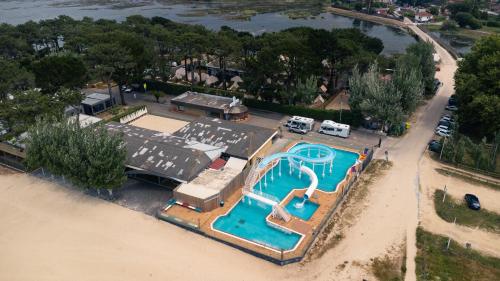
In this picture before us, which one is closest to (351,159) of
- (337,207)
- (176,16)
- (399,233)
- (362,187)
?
(362,187)

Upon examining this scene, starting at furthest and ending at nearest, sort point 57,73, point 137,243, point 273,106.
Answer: point 273,106 < point 57,73 < point 137,243

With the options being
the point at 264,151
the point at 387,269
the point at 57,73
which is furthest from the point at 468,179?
the point at 57,73

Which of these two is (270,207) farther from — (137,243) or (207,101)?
(207,101)

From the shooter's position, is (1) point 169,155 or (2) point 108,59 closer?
(1) point 169,155

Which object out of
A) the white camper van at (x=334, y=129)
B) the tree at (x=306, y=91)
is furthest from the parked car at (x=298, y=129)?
the tree at (x=306, y=91)

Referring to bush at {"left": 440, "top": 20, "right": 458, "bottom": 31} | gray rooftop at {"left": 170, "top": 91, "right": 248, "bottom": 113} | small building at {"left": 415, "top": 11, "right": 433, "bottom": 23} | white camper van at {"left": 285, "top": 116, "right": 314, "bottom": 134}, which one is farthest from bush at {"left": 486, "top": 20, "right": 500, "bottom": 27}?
gray rooftop at {"left": 170, "top": 91, "right": 248, "bottom": 113}

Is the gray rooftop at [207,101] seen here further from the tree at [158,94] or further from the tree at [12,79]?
the tree at [12,79]
